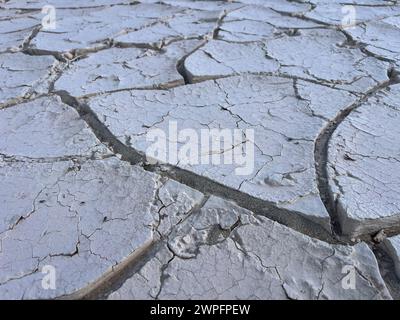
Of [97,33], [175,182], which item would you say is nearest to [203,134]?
[175,182]

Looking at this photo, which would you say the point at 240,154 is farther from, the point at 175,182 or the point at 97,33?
the point at 97,33

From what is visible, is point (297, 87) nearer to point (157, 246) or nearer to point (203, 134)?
point (203, 134)

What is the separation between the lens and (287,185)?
133cm

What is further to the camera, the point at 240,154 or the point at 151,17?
the point at 151,17

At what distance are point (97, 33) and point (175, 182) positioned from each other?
166 centimetres

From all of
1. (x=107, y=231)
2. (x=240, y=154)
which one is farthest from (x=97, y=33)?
(x=107, y=231)

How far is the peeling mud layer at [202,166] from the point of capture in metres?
1.07

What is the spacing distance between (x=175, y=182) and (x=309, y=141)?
52cm

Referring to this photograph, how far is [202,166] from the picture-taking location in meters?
1.44

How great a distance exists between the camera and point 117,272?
3.54 ft

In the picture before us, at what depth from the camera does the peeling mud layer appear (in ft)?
3.51

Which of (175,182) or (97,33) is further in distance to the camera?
(97,33)
